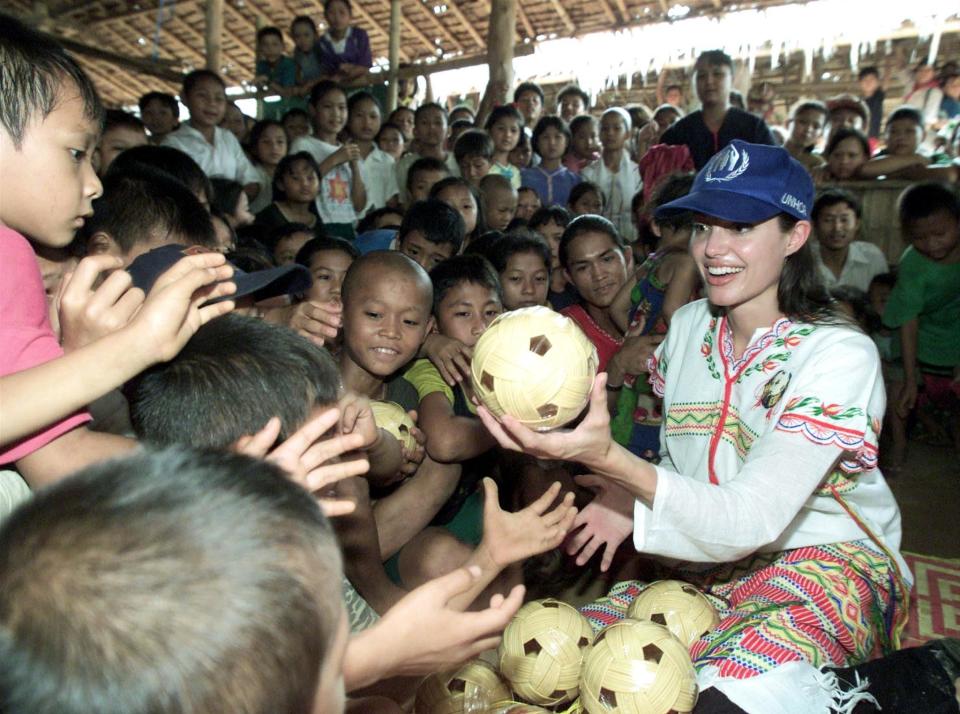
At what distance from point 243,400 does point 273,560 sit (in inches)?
30.7

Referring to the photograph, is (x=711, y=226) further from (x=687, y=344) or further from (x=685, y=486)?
(x=685, y=486)

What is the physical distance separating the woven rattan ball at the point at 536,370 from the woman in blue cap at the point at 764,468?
11 cm

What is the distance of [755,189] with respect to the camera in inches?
82.4

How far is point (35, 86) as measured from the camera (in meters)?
1.53

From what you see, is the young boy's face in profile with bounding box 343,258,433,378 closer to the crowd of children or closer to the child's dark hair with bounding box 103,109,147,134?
the crowd of children

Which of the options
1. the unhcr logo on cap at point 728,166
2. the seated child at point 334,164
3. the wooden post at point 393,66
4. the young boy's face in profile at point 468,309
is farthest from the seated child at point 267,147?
the unhcr logo on cap at point 728,166

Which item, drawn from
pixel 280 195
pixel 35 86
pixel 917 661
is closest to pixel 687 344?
pixel 917 661

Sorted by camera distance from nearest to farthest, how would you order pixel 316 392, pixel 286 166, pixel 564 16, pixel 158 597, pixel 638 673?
pixel 158 597 → pixel 316 392 → pixel 638 673 → pixel 286 166 → pixel 564 16

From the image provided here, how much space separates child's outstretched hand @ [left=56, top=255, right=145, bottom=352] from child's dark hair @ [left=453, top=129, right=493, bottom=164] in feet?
17.1

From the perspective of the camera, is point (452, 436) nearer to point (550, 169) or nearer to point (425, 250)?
point (425, 250)

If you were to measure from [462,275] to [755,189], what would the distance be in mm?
1658

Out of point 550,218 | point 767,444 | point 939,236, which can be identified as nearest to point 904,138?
point 939,236

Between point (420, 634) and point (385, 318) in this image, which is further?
point (385, 318)

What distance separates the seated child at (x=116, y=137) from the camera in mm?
4453
